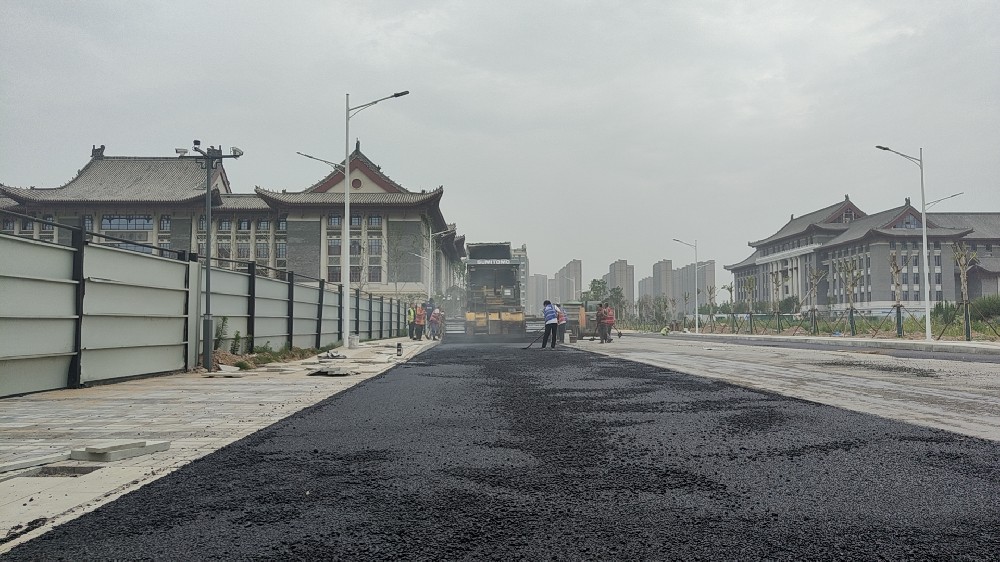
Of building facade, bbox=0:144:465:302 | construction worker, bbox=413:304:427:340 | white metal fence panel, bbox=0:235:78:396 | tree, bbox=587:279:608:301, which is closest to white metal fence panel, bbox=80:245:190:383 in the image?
white metal fence panel, bbox=0:235:78:396

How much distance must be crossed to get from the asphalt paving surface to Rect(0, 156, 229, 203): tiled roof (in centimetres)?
5943

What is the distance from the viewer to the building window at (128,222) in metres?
59.2

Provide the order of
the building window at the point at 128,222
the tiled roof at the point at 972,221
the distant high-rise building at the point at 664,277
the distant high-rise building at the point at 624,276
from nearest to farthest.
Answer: the building window at the point at 128,222 → the tiled roof at the point at 972,221 → the distant high-rise building at the point at 664,277 → the distant high-rise building at the point at 624,276

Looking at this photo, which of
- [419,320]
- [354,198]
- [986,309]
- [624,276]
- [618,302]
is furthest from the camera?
[624,276]

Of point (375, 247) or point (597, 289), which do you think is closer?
point (375, 247)

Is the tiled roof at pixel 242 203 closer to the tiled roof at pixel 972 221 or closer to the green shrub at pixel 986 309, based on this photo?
the green shrub at pixel 986 309

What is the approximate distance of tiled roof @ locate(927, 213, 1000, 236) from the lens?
68.7 meters

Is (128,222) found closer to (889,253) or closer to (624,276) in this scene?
(889,253)

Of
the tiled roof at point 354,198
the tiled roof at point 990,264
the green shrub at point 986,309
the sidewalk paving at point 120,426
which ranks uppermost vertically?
the tiled roof at point 354,198

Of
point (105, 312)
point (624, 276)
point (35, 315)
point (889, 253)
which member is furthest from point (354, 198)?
point (624, 276)

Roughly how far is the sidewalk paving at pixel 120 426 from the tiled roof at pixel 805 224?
78510 millimetres

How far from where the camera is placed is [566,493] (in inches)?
138

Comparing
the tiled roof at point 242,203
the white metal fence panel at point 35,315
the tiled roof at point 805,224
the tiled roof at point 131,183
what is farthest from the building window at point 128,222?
the tiled roof at point 805,224

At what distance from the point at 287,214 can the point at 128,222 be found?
49.0ft
